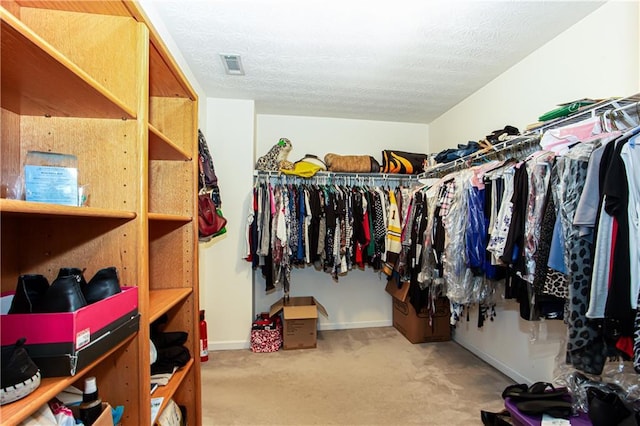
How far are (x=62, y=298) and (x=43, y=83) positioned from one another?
0.57 m

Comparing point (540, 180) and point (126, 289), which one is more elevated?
point (540, 180)

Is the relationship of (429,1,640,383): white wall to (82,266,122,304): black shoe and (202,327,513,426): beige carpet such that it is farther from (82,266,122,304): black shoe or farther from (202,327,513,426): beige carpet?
(82,266,122,304): black shoe

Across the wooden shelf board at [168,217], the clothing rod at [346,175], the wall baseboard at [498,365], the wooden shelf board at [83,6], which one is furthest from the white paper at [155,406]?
the wall baseboard at [498,365]

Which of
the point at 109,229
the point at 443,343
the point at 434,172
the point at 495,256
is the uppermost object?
the point at 434,172

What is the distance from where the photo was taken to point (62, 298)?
0.69 metres

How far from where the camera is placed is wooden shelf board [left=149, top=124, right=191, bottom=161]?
1115mm

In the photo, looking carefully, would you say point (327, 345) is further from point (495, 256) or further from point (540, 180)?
point (540, 180)

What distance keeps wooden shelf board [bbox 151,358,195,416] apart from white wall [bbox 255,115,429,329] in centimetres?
178

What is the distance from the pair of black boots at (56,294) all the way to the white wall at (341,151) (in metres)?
2.41

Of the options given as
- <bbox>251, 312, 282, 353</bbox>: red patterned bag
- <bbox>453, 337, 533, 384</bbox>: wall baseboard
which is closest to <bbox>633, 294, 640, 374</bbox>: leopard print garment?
<bbox>453, 337, 533, 384</bbox>: wall baseboard

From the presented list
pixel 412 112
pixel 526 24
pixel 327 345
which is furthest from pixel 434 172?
pixel 327 345

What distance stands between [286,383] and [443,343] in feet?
5.68

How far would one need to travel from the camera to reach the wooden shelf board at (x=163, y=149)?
1.11 meters

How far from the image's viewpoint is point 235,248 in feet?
9.39
